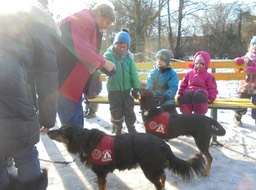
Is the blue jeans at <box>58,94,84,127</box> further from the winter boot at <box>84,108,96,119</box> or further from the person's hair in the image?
the winter boot at <box>84,108,96,119</box>

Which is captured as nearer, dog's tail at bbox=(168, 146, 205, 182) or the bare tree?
dog's tail at bbox=(168, 146, 205, 182)

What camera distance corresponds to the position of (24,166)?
2.08m

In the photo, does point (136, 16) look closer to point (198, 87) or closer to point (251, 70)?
point (251, 70)

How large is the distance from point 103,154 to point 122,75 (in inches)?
65.9

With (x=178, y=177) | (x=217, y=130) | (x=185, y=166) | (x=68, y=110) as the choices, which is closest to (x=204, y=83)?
(x=217, y=130)

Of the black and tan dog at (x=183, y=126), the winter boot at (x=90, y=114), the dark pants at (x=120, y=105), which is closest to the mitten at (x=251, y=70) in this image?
the black and tan dog at (x=183, y=126)

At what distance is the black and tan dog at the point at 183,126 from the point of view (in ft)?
12.0

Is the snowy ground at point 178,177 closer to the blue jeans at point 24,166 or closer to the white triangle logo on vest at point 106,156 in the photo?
the white triangle logo on vest at point 106,156

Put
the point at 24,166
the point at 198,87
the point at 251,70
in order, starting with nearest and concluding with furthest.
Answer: the point at 24,166
the point at 198,87
the point at 251,70

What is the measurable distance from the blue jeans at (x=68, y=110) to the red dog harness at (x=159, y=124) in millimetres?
966

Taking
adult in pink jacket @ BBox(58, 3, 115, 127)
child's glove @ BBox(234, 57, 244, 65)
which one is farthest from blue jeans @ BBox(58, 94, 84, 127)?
child's glove @ BBox(234, 57, 244, 65)

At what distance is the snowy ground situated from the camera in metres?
3.34

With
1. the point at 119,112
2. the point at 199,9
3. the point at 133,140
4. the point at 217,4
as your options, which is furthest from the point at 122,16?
the point at 133,140

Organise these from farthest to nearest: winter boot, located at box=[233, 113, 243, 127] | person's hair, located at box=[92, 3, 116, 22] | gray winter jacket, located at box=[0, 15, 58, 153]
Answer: winter boot, located at box=[233, 113, 243, 127] < person's hair, located at box=[92, 3, 116, 22] < gray winter jacket, located at box=[0, 15, 58, 153]
